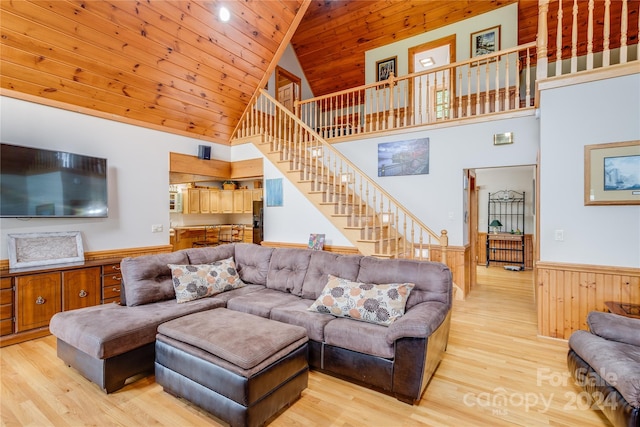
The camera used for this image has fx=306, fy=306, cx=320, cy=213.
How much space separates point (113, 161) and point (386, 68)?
6026mm

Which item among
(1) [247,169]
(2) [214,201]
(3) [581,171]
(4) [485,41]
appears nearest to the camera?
(3) [581,171]

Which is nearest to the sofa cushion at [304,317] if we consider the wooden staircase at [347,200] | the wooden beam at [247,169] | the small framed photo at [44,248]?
the wooden staircase at [347,200]

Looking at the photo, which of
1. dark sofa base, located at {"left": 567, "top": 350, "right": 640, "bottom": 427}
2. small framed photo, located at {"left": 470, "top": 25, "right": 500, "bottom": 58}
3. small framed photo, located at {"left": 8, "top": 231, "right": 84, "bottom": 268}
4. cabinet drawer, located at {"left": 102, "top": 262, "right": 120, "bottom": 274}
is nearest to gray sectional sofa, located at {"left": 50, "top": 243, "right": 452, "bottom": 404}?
dark sofa base, located at {"left": 567, "top": 350, "right": 640, "bottom": 427}

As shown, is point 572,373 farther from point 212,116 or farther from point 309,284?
point 212,116

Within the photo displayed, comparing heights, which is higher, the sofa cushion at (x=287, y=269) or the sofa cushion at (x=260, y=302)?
the sofa cushion at (x=287, y=269)

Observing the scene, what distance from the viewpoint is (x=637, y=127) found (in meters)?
2.86

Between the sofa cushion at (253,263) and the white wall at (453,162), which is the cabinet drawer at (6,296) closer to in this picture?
the sofa cushion at (253,263)

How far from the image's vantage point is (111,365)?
2199mm

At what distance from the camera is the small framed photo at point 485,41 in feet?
19.6

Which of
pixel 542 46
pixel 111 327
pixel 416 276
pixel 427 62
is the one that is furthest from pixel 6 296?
pixel 427 62

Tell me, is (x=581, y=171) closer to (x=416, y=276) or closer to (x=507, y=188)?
(x=416, y=276)

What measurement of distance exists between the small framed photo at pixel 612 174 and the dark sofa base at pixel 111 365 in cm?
428

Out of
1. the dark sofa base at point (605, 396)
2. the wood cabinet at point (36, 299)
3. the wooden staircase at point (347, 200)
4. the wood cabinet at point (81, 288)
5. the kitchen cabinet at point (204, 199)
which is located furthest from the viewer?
the kitchen cabinet at point (204, 199)

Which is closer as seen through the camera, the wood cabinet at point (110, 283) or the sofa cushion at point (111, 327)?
the sofa cushion at point (111, 327)
